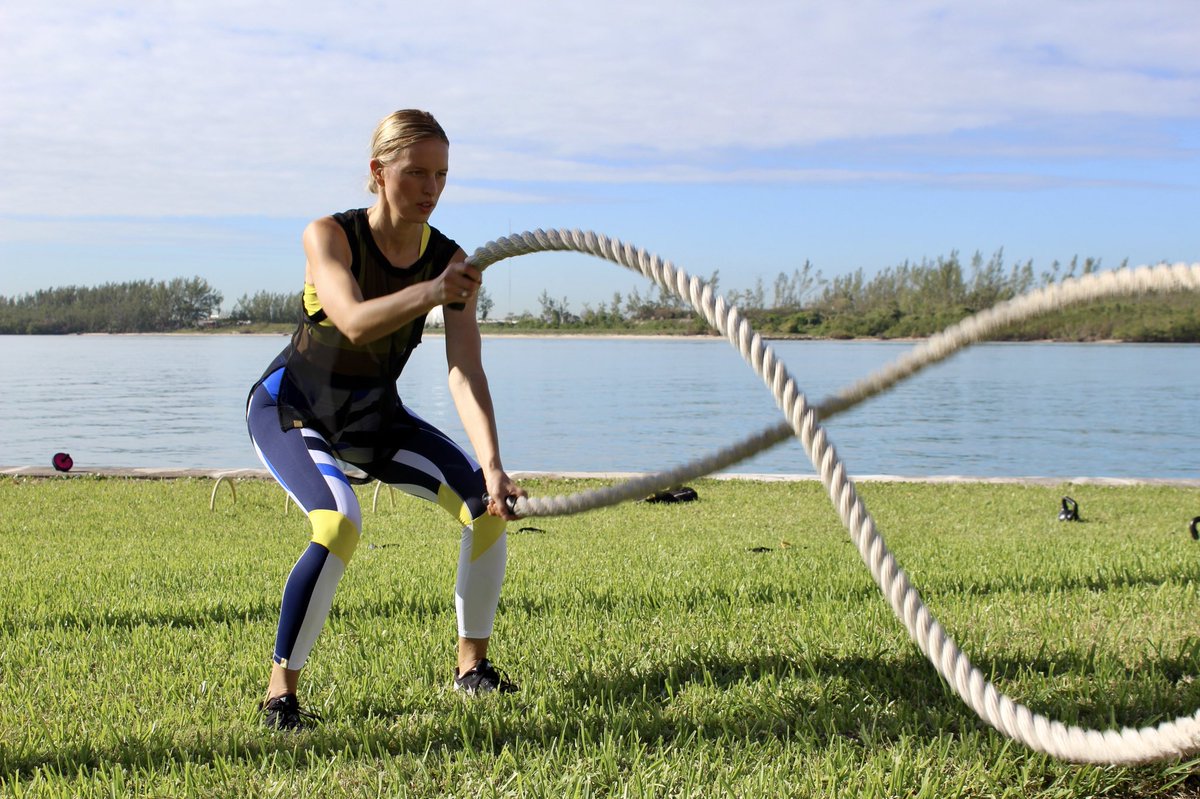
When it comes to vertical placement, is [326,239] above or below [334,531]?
above

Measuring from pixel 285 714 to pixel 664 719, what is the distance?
1099 millimetres

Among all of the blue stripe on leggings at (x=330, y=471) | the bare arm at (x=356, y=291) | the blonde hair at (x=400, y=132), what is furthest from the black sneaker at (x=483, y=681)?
the blonde hair at (x=400, y=132)

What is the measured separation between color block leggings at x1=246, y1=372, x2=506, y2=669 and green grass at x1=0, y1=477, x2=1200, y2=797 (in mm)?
288

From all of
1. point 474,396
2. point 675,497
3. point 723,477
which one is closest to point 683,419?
point 723,477

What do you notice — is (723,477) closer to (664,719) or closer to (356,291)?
(664,719)

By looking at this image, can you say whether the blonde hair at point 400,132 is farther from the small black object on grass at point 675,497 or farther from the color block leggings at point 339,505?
the small black object on grass at point 675,497

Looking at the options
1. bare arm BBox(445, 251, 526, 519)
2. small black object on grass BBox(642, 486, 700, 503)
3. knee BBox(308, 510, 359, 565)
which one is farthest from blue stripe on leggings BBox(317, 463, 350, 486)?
small black object on grass BBox(642, 486, 700, 503)

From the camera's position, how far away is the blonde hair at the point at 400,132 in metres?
3.29

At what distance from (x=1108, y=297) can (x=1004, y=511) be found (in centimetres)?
815

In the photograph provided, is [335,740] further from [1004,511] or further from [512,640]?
[1004,511]

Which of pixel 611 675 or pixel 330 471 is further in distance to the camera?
pixel 611 675

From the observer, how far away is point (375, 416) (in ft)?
11.9

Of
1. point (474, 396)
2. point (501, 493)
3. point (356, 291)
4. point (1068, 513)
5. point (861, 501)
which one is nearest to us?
point (861, 501)

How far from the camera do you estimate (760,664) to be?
3695mm
